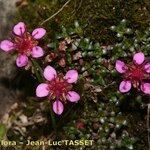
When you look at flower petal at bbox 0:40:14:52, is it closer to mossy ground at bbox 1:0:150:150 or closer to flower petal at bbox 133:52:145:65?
mossy ground at bbox 1:0:150:150

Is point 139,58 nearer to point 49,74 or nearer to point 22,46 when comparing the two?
point 49,74

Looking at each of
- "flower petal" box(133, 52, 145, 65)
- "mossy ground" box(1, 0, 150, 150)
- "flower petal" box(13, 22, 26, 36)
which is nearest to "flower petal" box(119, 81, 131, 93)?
"flower petal" box(133, 52, 145, 65)

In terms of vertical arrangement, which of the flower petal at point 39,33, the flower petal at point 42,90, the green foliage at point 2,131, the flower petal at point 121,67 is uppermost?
the flower petal at point 39,33

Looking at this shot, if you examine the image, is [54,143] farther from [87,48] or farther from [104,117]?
[87,48]

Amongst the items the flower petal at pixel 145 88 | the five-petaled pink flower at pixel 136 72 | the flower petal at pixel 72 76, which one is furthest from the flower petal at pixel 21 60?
the flower petal at pixel 145 88

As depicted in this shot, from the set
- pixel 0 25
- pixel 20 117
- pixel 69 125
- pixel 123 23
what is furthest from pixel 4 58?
pixel 123 23

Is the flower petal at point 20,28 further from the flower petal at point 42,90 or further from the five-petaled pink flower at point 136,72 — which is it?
the five-petaled pink flower at point 136,72
